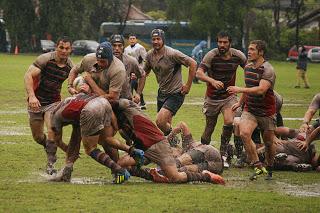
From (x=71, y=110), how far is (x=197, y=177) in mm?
1999

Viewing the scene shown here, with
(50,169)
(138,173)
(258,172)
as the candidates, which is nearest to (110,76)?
(138,173)

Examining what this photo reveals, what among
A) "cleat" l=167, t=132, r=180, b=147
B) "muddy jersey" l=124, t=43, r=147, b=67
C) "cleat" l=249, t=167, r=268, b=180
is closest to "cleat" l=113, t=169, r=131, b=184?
"cleat" l=249, t=167, r=268, b=180

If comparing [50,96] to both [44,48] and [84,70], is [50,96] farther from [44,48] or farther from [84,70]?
[44,48]

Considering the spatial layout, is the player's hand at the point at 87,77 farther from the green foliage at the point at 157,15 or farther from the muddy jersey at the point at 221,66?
the green foliage at the point at 157,15

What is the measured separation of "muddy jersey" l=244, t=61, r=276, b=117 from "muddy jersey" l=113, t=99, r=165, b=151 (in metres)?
1.73

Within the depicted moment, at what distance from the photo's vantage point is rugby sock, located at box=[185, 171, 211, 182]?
12.4 m

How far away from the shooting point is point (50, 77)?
45.3ft

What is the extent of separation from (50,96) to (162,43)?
239 cm

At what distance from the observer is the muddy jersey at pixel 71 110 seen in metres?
11.9

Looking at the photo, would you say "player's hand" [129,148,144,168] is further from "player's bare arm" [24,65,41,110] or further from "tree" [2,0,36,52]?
"tree" [2,0,36,52]

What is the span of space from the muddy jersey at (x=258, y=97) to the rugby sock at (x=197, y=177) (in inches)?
56.1

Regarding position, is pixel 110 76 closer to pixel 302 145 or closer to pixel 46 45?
pixel 302 145

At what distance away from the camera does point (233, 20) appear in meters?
79.0

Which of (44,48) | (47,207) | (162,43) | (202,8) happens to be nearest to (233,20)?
(202,8)
